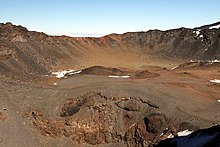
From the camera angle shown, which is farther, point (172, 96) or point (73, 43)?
point (73, 43)

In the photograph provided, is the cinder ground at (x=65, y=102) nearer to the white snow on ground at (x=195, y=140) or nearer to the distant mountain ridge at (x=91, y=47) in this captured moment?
the white snow on ground at (x=195, y=140)

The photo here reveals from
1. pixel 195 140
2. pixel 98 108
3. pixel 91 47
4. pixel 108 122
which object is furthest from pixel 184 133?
pixel 91 47

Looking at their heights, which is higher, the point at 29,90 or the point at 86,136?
the point at 29,90

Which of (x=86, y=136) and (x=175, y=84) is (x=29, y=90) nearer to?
(x=86, y=136)

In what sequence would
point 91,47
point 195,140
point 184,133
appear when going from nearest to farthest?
1. point 195,140
2. point 184,133
3. point 91,47

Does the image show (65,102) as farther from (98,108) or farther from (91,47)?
(91,47)

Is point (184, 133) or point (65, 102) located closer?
point (184, 133)

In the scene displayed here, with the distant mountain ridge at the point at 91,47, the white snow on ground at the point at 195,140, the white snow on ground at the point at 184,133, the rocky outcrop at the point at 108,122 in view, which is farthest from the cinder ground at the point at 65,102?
the distant mountain ridge at the point at 91,47

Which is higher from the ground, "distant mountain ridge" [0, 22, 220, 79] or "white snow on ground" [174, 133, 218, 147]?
"distant mountain ridge" [0, 22, 220, 79]

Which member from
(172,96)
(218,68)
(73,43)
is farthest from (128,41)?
(172,96)

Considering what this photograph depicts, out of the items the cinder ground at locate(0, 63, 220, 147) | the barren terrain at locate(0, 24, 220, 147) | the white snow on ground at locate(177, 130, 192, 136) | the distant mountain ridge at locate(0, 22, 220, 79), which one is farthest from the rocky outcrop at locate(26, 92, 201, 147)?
the distant mountain ridge at locate(0, 22, 220, 79)

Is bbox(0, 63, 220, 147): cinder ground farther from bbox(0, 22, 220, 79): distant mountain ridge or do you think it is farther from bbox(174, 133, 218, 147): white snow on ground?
bbox(0, 22, 220, 79): distant mountain ridge
